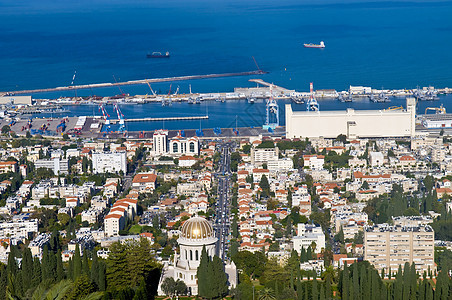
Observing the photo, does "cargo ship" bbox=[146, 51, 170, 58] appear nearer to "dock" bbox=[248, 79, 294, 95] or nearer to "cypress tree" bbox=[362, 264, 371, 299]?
"dock" bbox=[248, 79, 294, 95]

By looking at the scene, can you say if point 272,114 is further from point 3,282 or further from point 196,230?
point 3,282

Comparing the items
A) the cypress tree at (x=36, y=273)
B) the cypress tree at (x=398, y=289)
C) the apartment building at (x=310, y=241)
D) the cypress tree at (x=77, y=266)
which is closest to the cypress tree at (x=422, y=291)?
the cypress tree at (x=398, y=289)

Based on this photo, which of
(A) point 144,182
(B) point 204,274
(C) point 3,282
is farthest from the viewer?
(A) point 144,182

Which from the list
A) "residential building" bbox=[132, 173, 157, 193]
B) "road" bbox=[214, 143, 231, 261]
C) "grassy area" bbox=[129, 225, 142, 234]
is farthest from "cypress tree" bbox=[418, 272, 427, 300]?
"residential building" bbox=[132, 173, 157, 193]

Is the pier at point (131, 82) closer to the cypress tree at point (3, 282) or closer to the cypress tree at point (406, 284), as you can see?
the cypress tree at point (3, 282)

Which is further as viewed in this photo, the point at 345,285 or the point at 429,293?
the point at 345,285

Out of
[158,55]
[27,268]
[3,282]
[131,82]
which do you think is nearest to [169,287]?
[27,268]
